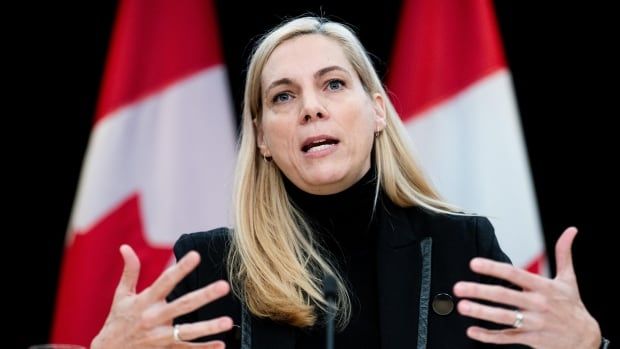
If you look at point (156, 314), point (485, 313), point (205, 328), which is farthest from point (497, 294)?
point (156, 314)

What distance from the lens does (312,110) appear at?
88.1 inches

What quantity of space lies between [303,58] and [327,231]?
1.55 feet

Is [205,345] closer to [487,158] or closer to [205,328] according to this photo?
[205,328]

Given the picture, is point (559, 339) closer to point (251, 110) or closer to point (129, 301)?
point (129, 301)

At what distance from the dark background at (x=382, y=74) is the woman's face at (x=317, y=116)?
75 cm

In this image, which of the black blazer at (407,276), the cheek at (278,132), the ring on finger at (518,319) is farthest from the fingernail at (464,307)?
the cheek at (278,132)

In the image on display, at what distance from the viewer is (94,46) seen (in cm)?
364

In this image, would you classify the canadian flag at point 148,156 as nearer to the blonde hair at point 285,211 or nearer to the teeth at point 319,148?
the blonde hair at point 285,211

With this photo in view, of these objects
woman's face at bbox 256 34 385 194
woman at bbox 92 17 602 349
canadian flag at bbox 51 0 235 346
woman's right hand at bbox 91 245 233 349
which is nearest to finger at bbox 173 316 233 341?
woman's right hand at bbox 91 245 233 349

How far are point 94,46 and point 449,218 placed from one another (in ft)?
6.35

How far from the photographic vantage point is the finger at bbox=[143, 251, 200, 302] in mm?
1802

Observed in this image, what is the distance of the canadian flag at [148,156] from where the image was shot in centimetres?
336

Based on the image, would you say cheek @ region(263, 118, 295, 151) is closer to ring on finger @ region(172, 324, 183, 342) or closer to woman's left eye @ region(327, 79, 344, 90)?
woman's left eye @ region(327, 79, 344, 90)

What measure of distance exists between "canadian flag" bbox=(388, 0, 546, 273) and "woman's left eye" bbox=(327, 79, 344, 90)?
0.97m
